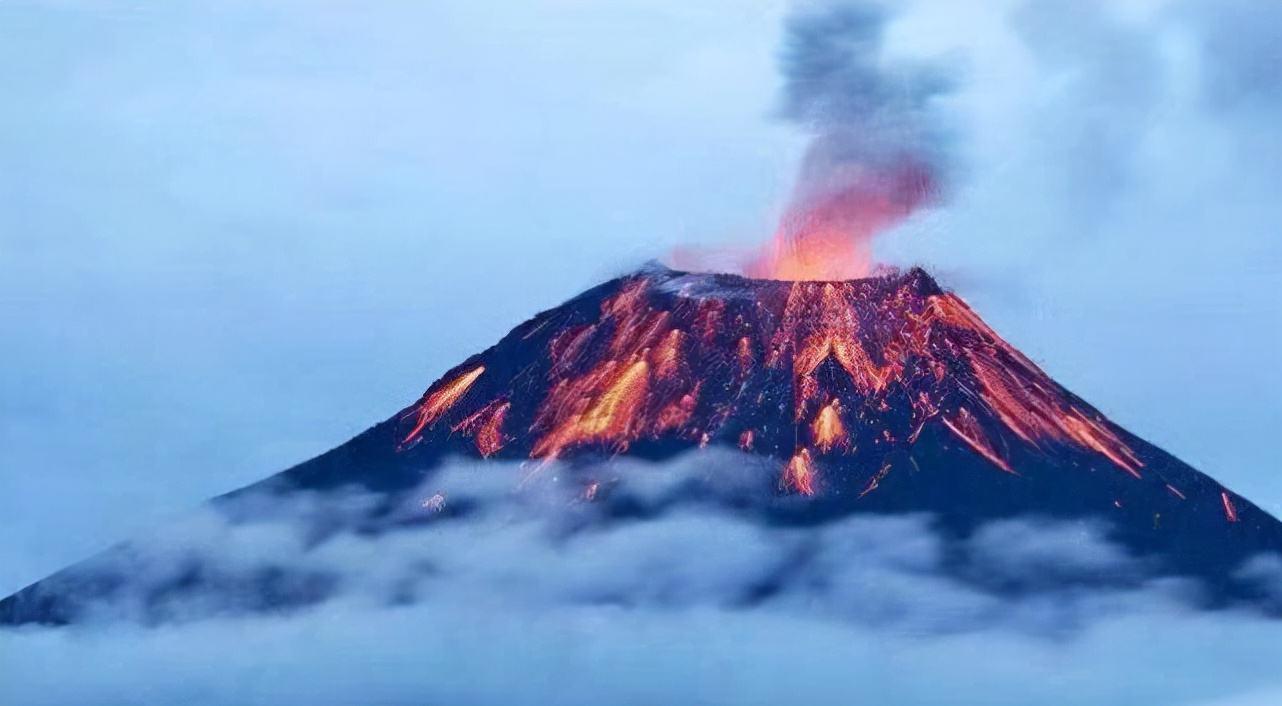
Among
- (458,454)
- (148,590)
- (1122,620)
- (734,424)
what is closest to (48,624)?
(148,590)

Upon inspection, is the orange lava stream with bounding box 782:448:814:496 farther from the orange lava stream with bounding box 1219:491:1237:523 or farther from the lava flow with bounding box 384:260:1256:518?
the orange lava stream with bounding box 1219:491:1237:523

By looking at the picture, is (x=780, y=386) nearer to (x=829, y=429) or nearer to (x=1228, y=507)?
(x=829, y=429)

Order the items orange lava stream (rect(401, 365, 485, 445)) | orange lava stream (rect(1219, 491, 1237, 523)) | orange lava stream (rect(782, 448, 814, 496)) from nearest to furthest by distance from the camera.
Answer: orange lava stream (rect(782, 448, 814, 496))
orange lava stream (rect(1219, 491, 1237, 523))
orange lava stream (rect(401, 365, 485, 445))

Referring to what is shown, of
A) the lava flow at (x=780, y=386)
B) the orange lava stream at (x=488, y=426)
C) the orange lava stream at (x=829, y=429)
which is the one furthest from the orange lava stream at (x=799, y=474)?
the orange lava stream at (x=488, y=426)

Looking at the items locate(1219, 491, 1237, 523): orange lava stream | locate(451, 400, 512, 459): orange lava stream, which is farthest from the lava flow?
locate(1219, 491, 1237, 523): orange lava stream

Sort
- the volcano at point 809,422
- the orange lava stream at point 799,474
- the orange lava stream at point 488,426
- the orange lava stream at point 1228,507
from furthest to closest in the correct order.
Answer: the orange lava stream at point 488,426, the orange lava stream at point 1228,507, the orange lava stream at point 799,474, the volcano at point 809,422

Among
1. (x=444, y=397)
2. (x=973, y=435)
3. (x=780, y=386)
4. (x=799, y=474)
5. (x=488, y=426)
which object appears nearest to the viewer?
(x=799, y=474)

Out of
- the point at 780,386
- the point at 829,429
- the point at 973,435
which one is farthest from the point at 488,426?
the point at 973,435

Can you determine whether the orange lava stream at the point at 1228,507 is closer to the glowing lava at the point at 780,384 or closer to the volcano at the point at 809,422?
the volcano at the point at 809,422

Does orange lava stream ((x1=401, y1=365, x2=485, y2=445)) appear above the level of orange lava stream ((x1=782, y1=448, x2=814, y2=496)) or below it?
above
